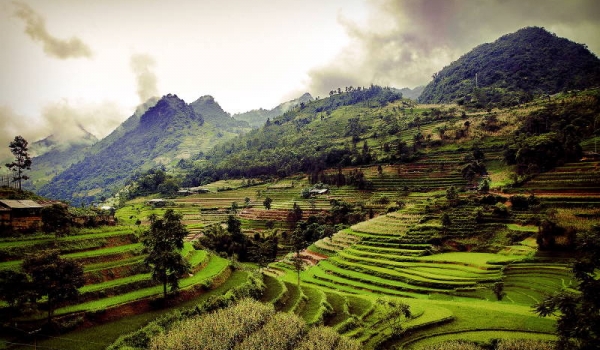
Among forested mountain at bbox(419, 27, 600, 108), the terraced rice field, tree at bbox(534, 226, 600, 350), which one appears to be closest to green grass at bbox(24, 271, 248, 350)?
the terraced rice field

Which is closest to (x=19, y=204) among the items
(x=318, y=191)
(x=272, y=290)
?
(x=272, y=290)

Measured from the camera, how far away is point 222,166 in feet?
511

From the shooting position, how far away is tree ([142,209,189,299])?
27391 millimetres

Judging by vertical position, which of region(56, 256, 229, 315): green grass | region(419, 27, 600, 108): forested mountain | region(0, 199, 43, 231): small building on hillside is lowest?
region(56, 256, 229, 315): green grass

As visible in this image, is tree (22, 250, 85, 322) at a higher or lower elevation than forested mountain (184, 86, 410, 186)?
lower

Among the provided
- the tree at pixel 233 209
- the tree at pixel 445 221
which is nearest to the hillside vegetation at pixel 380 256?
the tree at pixel 445 221

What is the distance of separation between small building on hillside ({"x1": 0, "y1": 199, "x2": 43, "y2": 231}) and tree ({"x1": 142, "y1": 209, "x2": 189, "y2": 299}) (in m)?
13.3

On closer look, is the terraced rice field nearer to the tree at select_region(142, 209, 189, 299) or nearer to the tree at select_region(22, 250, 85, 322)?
the tree at select_region(22, 250, 85, 322)

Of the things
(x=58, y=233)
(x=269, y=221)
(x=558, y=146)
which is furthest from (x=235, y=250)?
(x=558, y=146)

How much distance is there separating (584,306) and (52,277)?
28104 mm

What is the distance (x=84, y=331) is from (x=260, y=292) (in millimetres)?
14305

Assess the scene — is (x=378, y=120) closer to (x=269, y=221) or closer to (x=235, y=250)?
(x=269, y=221)

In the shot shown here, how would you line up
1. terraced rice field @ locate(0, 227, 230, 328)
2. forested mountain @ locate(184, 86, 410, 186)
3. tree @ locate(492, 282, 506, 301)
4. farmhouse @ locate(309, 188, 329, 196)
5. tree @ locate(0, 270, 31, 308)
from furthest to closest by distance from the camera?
forested mountain @ locate(184, 86, 410, 186) < farmhouse @ locate(309, 188, 329, 196) < tree @ locate(492, 282, 506, 301) < terraced rice field @ locate(0, 227, 230, 328) < tree @ locate(0, 270, 31, 308)

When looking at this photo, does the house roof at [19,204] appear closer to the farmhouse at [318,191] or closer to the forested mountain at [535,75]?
the farmhouse at [318,191]
